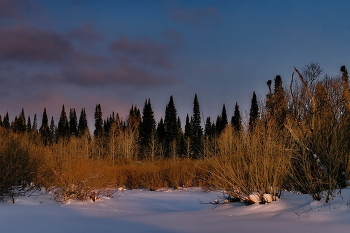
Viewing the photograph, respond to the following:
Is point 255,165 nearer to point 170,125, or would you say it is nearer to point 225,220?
point 225,220

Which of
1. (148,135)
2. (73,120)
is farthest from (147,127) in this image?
(73,120)

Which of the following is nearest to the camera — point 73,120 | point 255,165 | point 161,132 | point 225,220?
point 225,220

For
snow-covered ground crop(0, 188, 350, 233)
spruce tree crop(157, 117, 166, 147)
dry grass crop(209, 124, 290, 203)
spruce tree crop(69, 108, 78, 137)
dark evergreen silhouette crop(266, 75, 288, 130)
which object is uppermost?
spruce tree crop(69, 108, 78, 137)

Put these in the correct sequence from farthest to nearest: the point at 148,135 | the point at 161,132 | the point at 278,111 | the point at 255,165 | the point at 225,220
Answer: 1. the point at 161,132
2. the point at 148,135
3. the point at 278,111
4. the point at 255,165
5. the point at 225,220

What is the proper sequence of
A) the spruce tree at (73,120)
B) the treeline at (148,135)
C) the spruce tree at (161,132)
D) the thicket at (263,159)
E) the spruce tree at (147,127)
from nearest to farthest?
the thicket at (263,159)
the treeline at (148,135)
the spruce tree at (147,127)
the spruce tree at (161,132)
the spruce tree at (73,120)

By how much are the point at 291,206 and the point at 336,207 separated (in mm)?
1439

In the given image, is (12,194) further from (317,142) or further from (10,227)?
(317,142)

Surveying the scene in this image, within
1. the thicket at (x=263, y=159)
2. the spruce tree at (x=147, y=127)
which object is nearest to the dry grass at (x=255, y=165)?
the thicket at (x=263, y=159)

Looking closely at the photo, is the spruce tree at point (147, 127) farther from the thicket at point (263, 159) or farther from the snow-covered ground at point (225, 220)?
the snow-covered ground at point (225, 220)

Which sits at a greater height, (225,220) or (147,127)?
(147,127)

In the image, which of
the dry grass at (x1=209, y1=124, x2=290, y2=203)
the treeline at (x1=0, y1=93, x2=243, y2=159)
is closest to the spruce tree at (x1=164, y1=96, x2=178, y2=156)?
the treeline at (x1=0, y1=93, x2=243, y2=159)

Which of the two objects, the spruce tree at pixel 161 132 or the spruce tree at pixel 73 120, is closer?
the spruce tree at pixel 161 132

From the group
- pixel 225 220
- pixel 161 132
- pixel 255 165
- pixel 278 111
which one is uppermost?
pixel 161 132

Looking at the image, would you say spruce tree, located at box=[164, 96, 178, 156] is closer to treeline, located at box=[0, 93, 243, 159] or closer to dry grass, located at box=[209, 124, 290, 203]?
treeline, located at box=[0, 93, 243, 159]
